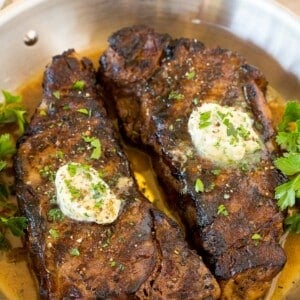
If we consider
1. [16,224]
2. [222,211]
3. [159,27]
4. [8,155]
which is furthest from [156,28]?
[16,224]

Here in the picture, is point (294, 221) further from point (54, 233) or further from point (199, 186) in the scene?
point (54, 233)

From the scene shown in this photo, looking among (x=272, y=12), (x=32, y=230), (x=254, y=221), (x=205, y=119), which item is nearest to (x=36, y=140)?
(x=32, y=230)

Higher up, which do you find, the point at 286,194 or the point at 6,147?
the point at 286,194

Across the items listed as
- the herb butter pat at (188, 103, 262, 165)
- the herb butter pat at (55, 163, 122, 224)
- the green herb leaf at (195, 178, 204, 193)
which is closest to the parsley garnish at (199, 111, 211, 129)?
the herb butter pat at (188, 103, 262, 165)

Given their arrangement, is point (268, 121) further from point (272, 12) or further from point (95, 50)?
point (95, 50)

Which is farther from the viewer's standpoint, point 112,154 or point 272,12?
point 272,12

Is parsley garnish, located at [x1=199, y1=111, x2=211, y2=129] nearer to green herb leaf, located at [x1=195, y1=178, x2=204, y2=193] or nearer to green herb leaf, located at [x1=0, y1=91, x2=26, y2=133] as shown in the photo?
green herb leaf, located at [x1=195, y1=178, x2=204, y2=193]
